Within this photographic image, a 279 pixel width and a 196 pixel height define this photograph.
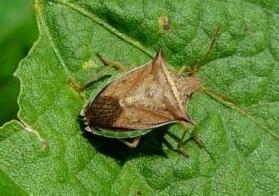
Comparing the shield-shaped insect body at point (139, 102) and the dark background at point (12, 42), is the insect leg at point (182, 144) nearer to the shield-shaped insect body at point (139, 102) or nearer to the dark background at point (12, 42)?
the shield-shaped insect body at point (139, 102)

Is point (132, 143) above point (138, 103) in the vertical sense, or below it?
below

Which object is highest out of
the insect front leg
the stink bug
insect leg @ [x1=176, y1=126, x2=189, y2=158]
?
the insect front leg

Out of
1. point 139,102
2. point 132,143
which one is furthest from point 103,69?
point 132,143

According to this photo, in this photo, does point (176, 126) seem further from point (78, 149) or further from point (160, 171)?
point (78, 149)

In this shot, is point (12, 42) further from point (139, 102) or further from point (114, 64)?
point (139, 102)

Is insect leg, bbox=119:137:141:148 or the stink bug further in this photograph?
insect leg, bbox=119:137:141:148

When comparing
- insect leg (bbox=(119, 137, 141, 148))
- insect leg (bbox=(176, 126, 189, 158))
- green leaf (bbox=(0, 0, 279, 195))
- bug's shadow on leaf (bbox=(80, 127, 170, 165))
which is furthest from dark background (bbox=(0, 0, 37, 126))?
insect leg (bbox=(176, 126, 189, 158))

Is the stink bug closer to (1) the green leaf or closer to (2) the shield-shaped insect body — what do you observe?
(2) the shield-shaped insect body

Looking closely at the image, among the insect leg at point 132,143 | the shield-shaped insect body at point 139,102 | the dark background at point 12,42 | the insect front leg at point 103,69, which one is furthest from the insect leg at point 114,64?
the dark background at point 12,42

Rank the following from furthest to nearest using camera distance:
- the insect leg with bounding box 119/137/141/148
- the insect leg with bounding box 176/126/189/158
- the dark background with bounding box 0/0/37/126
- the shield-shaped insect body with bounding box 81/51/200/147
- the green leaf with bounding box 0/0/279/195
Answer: the dark background with bounding box 0/0/37/126 < the insect leg with bounding box 176/126/189/158 < the insect leg with bounding box 119/137/141/148 < the shield-shaped insect body with bounding box 81/51/200/147 < the green leaf with bounding box 0/0/279/195
